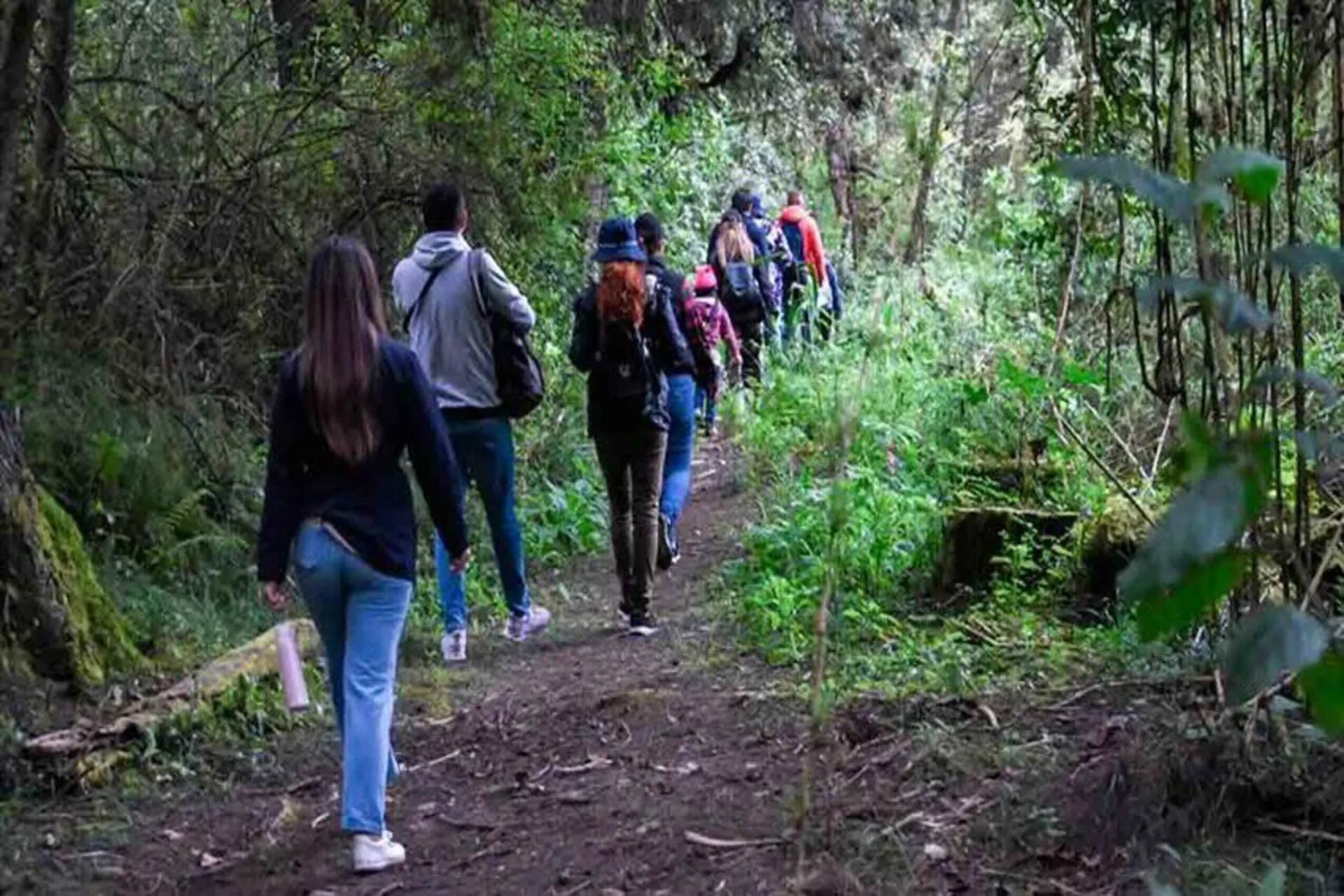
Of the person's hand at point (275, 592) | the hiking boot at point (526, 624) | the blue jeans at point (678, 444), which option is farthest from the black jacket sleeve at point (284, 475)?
the blue jeans at point (678, 444)

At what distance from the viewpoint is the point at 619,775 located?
5.97m

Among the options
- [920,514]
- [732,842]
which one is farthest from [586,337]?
[732,842]

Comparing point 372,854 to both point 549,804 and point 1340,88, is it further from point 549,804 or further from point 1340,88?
point 1340,88

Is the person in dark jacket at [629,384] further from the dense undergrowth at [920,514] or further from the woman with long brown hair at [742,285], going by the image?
the woman with long brown hair at [742,285]

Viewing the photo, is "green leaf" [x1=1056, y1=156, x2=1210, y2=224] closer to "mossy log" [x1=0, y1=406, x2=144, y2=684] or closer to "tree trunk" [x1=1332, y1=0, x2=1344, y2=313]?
"tree trunk" [x1=1332, y1=0, x2=1344, y2=313]

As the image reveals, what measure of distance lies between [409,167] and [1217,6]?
7088 mm

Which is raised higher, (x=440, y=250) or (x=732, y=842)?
(x=440, y=250)

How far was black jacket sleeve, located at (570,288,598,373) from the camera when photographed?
8.53 metres

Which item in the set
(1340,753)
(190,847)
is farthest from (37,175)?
(1340,753)

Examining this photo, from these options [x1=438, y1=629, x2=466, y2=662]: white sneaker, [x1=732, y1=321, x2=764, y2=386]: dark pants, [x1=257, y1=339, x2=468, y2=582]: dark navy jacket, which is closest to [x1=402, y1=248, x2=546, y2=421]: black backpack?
[x1=438, y1=629, x2=466, y2=662]: white sneaker

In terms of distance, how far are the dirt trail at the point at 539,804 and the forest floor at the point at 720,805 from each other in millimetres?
12

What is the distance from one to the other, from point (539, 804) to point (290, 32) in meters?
6.61

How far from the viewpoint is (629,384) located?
8.45 meters

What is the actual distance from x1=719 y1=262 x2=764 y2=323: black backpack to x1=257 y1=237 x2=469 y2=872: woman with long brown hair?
34.1 feet
